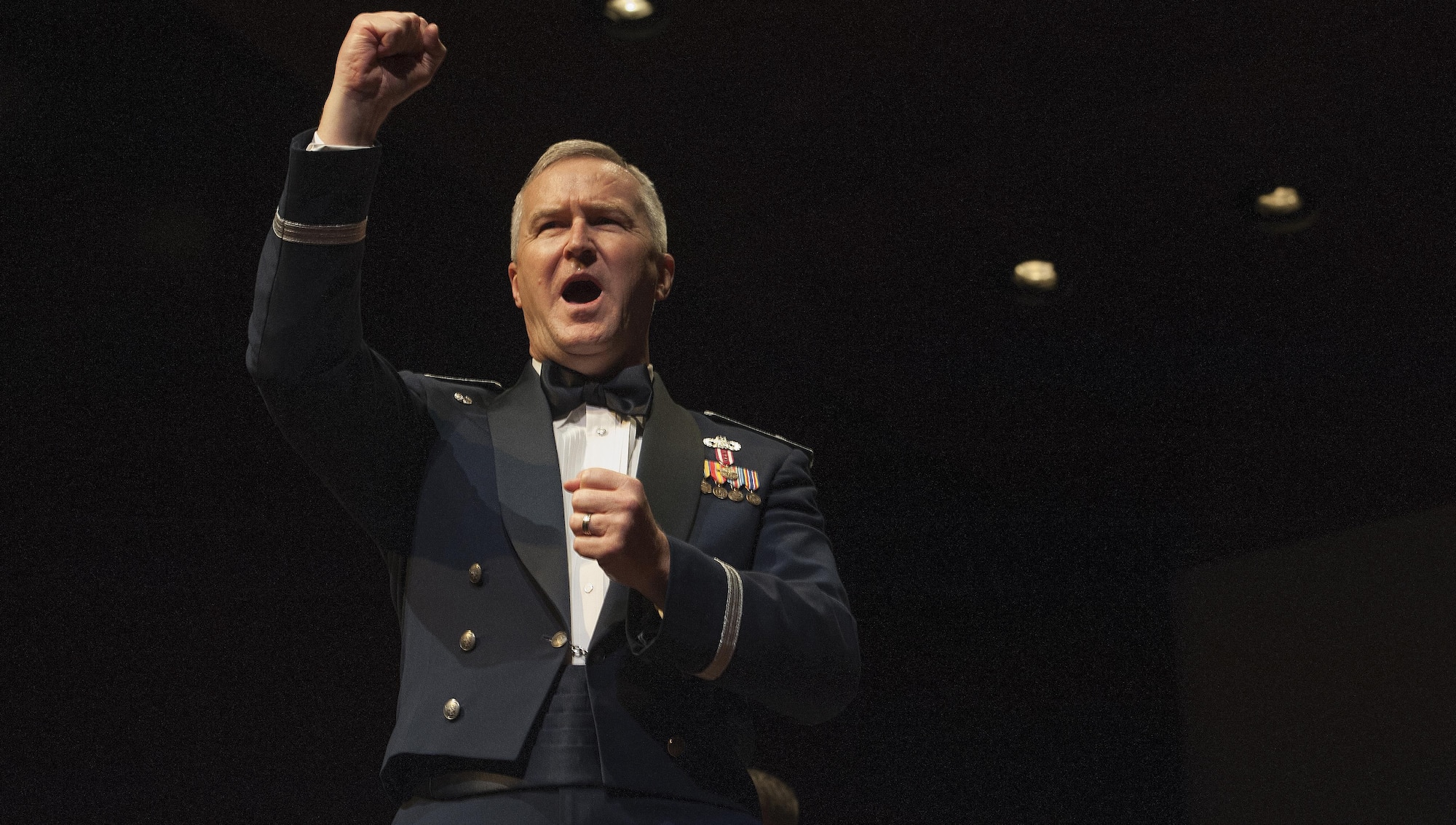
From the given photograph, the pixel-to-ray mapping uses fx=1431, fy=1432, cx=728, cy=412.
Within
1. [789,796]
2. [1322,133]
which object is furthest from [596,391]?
[1322,133]

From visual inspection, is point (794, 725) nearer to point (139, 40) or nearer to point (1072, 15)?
point (1072, 15)

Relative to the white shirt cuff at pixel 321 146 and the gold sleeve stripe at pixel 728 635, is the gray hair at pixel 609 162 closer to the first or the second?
the white shirt cuff at pixel 321 146

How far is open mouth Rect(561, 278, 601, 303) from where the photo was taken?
1600 millimetres

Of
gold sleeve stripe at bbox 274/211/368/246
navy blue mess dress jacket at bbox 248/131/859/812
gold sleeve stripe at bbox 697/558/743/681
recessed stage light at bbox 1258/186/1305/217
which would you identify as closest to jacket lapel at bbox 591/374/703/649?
navy blue mess dress jacket at bbox 248/131/859/812

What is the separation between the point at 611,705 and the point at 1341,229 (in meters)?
3.11

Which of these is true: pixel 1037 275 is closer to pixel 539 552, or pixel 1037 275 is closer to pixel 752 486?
pixel 752 486

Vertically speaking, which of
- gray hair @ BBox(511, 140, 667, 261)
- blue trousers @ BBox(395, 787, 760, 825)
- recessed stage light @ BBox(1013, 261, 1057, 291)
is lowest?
blue trousers @ BBox(395, 787, 760, 825)

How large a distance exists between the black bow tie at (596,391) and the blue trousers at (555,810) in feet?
1.41

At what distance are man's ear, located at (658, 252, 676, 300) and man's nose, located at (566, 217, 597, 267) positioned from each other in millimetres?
118

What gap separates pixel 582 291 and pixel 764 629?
504 millimetres

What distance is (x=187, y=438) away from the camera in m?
2.55

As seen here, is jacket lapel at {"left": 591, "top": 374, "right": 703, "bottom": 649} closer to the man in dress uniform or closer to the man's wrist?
the man in dress uniform

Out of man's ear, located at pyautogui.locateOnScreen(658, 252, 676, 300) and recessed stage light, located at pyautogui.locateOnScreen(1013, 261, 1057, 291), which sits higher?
recessed stage light, located at pyautogui.locateOnScreen(1013, 261, 1057, 291)

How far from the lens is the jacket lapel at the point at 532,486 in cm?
135
